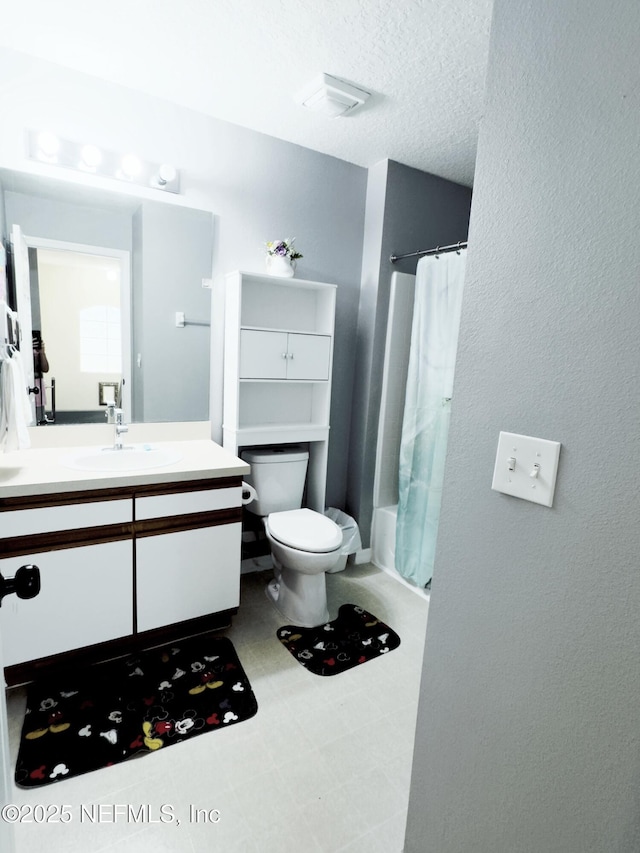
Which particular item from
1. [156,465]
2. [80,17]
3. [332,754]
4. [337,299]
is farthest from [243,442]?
[80,17]

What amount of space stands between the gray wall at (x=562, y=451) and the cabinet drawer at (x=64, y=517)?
4.24 feet

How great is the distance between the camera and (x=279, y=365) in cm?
245

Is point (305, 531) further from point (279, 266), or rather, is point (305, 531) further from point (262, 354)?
point (279, 266)

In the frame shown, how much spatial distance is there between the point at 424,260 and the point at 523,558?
6.81 feet

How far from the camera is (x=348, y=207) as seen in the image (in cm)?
270

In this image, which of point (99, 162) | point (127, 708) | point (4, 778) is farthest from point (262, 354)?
point (4, 778)

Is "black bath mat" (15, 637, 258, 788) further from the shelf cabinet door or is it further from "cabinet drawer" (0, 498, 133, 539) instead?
the shelf cabinet door

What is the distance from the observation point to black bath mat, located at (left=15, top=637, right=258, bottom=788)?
149cm

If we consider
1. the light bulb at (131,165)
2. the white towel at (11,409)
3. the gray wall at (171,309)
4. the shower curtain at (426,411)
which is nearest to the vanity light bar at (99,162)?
the light bulb at (131,165)

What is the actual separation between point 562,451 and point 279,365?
5.98 ft

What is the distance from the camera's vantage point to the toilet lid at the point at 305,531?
213cm

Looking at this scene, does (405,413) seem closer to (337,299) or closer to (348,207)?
(337,299)

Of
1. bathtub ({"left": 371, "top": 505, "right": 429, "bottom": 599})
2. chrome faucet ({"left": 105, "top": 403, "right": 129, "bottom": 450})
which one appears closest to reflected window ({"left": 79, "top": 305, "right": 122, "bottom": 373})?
chrome faucet ({"left": 105, "top": 403, "right": 129, "bottom": 450})

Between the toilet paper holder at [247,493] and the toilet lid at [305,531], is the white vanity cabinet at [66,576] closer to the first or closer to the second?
the toilet paper holder at [247,493]
